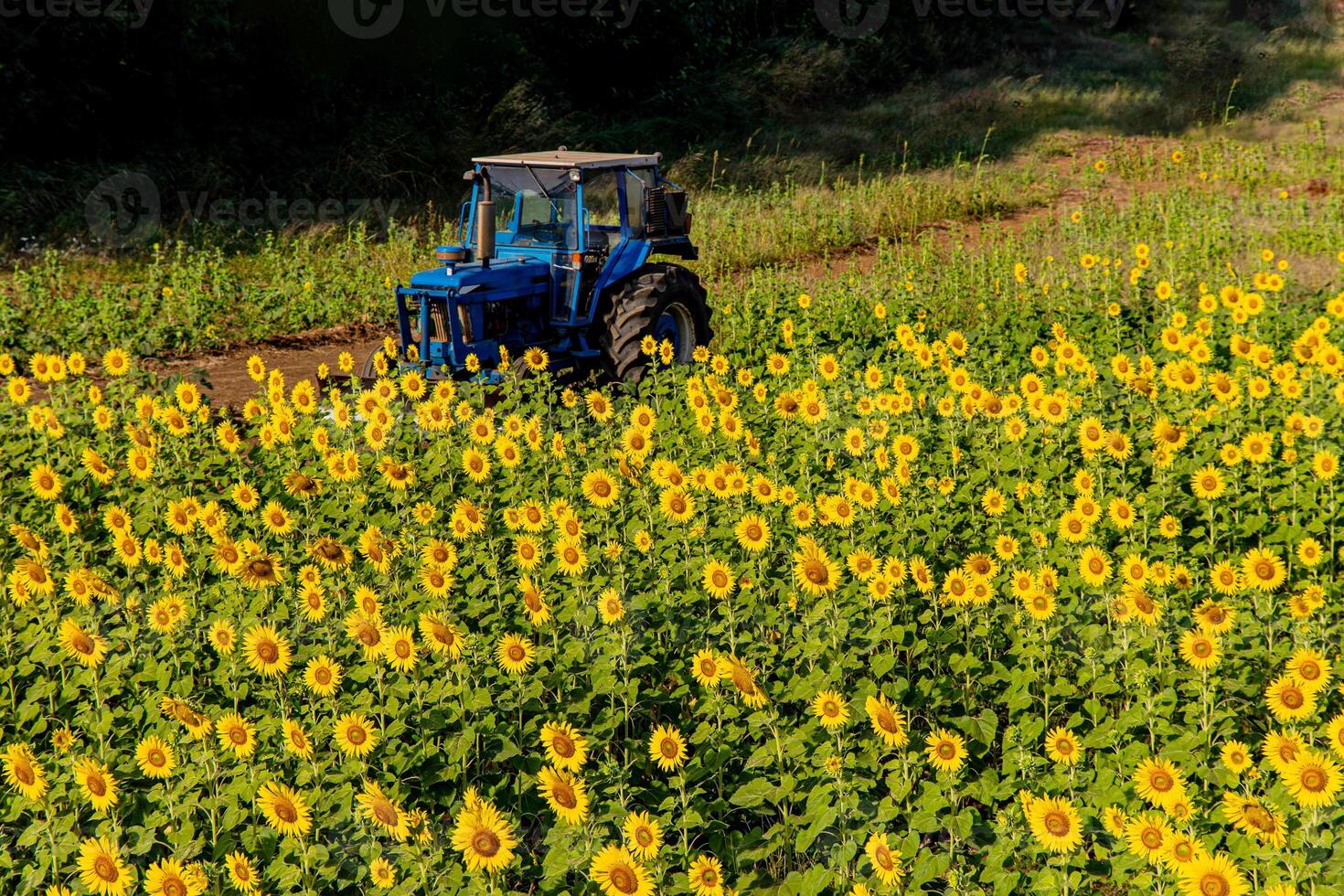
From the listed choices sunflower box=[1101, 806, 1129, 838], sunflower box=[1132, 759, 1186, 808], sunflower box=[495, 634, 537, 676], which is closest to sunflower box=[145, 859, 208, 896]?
sunflower box=[495, 634, 537, 676]

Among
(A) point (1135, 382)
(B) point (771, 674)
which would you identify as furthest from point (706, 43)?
(B) point (771, 674)

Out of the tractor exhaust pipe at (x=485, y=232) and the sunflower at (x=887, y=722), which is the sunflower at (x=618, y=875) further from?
the tractor exhaust pipe at (x=485, y=232)

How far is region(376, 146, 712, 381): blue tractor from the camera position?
727cm

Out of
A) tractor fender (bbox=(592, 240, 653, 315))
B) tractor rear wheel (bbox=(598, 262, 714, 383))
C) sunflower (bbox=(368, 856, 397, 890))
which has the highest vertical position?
tractor fender (bbox=(592, 240, 653, 315))

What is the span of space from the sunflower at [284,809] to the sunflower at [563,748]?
635 mm

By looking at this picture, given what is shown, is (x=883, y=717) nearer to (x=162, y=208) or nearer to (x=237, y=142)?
(x=162, y=208)

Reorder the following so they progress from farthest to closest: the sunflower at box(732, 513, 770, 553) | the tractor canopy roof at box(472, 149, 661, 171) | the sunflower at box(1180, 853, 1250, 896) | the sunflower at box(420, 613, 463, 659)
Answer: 1. the tractor canopy roof at box(472, 149, 661, 171)
2. the sunflower at box(732, 513, 770, 553)
3. the sunflower at box(420, 613, 463, 659)
4. the sunflower at box(1180, 853, 1250, 896)

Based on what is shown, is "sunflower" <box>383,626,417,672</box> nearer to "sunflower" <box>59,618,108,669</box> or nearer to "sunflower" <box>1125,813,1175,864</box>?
"sunflower" <box>59,618,108,669</box>

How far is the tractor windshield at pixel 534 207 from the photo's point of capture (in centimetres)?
775

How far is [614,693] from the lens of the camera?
3.81m

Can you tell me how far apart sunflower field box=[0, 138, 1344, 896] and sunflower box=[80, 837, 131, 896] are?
2 cm

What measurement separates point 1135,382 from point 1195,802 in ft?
8.79

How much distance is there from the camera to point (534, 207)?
796 cm

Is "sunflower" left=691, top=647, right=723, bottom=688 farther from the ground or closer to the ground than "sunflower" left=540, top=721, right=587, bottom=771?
farther from the ground
